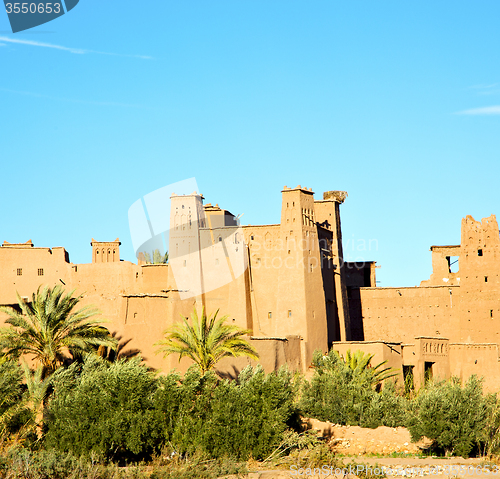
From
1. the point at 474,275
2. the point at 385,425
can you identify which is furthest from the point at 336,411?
the point at 474,275

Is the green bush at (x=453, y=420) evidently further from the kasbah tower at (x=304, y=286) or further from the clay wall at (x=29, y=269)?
the clay wall at (x=29, y=269)

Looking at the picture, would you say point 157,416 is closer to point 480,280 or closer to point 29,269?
point 29,269

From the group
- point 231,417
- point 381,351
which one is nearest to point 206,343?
point 231,417

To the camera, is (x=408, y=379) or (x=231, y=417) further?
(x=408, y=379)

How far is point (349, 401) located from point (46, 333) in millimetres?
10509

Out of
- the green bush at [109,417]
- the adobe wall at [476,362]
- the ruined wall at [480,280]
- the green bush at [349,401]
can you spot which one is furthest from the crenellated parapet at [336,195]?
the green bush at [109,417]

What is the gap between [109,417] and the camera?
22172 mm

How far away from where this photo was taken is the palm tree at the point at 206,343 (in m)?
28.8

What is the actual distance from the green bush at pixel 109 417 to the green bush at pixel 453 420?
8.07 metres

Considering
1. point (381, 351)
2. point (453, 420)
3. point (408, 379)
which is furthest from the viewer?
point (408, 379)

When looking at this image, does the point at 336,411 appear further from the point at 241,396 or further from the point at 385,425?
the point at 241,396

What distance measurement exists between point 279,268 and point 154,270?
5971 millimetres

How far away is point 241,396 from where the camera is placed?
941 inches

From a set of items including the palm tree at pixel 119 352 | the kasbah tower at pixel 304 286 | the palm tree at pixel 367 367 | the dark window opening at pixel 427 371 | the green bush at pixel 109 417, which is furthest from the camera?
the kasbah tower at pixel 304 286
